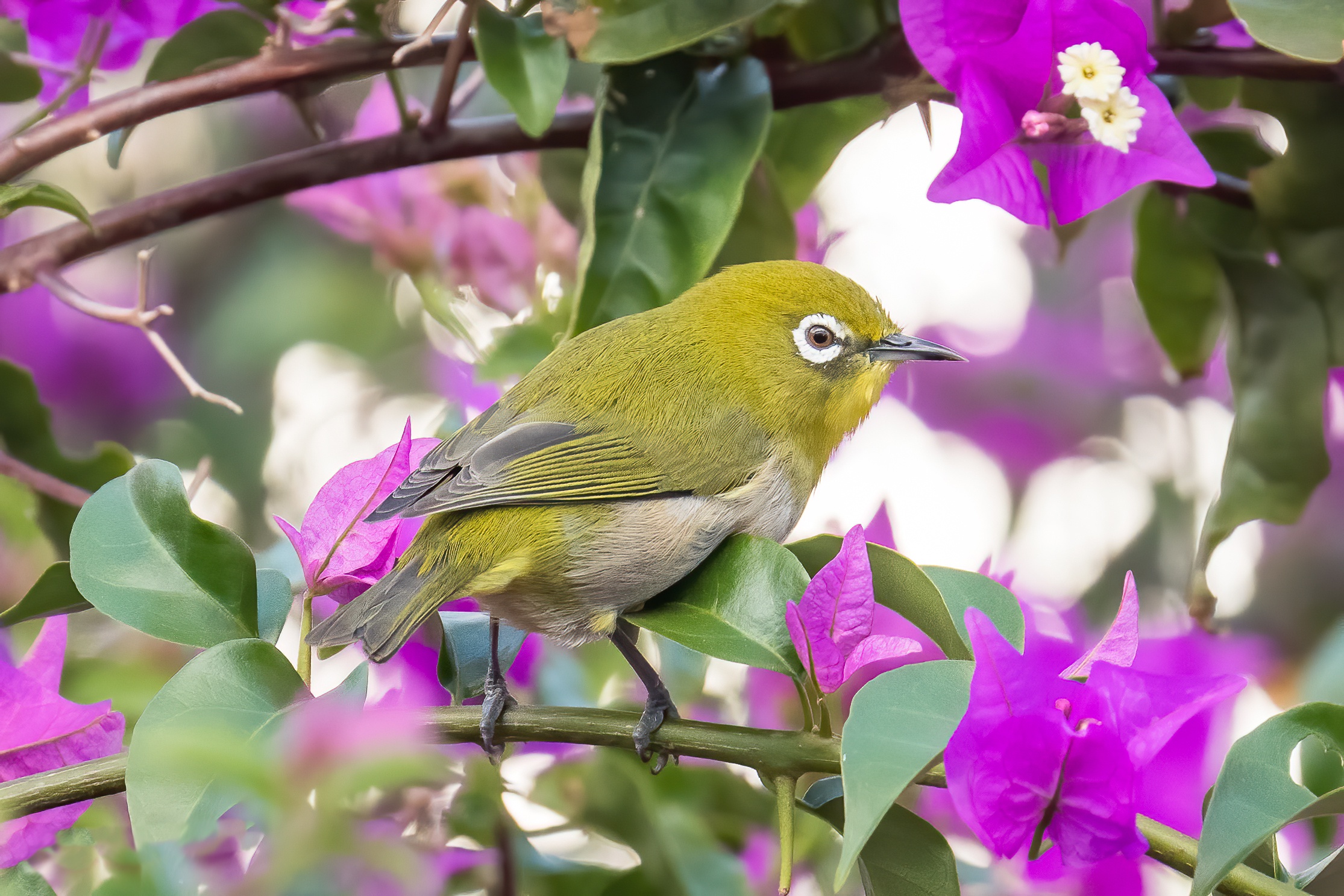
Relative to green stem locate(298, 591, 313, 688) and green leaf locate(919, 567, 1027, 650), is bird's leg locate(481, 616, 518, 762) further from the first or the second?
green leaf locate(919, 567, 1027, 650)

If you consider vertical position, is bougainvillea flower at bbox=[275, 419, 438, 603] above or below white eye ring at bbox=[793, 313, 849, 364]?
above

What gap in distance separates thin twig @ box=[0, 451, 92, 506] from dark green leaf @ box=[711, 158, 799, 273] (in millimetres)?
902

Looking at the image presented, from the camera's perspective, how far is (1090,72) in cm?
125

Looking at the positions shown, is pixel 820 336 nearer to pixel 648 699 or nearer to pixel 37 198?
pixel 648 699

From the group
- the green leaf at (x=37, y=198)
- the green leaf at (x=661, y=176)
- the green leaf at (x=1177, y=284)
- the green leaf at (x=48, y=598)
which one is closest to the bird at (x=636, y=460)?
the green leaf at (x=661, y=176)

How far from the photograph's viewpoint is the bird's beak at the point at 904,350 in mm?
1712

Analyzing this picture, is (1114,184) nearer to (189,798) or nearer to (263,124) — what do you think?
(189,798)

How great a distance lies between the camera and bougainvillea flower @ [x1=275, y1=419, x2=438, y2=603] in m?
1.21

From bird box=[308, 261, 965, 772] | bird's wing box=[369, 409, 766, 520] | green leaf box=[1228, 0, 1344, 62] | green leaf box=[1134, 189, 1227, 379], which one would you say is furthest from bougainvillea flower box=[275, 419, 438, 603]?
green leaf box=[1134, 189, 1227, 379]

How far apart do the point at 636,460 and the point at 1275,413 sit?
0.86 m

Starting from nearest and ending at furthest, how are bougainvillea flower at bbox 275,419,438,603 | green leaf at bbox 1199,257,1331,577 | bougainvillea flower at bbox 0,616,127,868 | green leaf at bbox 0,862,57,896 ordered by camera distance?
green leaf at bbox 0,862,57,896 < bougainvillea flower at bbox 0,616,127,868 < bougainvillea flower at bbox 275,419,438,603 < green leaf at bbox 1199,257,1331,577

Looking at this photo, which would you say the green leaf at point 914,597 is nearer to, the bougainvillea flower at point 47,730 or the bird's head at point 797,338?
the bird's head at point 797,338

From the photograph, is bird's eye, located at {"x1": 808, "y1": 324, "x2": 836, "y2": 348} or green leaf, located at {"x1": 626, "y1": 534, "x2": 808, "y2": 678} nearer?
green leaf, located at {"x1": 626, "y1": 534, "x2": 808, "y2": 678}

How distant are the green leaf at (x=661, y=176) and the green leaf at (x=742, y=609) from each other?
0.39 meters
